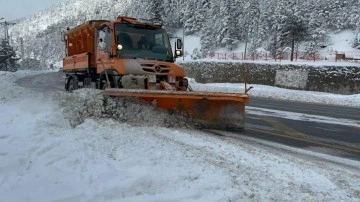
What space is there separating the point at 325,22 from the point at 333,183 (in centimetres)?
6601

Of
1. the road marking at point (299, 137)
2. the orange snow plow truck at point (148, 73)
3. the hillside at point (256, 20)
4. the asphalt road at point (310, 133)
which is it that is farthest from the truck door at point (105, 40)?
the hillside at point (256, 20)

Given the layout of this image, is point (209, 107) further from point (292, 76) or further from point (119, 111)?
point (292, 76)

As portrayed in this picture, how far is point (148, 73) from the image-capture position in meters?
11.2

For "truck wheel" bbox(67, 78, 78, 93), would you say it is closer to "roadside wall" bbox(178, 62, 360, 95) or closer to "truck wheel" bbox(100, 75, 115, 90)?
"truck wheel" bbox(100, 75, 115, 90)

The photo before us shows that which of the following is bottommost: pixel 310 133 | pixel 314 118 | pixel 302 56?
pixel 314 118

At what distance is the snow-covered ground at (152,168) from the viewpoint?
196 inches

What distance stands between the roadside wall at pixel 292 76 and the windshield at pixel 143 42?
11.0 m

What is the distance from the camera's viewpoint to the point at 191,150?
7074 mm

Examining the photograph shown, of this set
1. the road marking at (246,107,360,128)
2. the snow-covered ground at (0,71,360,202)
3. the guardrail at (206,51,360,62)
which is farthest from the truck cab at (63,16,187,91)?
the guardrail at (206,51,360,62)

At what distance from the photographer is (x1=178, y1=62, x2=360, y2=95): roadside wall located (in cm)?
2811

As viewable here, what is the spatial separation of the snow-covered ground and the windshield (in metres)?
3.39

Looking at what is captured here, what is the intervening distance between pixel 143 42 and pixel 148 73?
4.45 ft

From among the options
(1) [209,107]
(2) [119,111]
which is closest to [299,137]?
(1) [209,107]

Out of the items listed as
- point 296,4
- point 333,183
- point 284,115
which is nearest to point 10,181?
point 333,183
